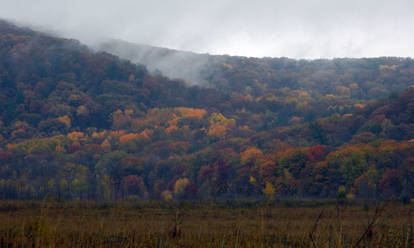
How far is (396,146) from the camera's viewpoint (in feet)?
282

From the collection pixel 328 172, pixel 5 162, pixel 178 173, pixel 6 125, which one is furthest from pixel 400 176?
pixel 6 125

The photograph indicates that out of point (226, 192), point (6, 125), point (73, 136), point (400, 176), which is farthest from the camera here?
point (6, 125)

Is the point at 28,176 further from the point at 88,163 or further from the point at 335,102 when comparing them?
the point at 335,102

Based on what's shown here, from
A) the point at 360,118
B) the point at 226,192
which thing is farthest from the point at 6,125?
the point at 360,118

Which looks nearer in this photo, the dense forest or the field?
the field

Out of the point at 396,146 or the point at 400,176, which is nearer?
the point at 400,176

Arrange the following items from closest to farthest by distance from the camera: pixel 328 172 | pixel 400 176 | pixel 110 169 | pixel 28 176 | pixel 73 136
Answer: pixel 400 176, pixel 328 172, pixel 28 176, pixel 110 169, pixel 73 136

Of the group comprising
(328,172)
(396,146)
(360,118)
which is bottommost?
(328,172)

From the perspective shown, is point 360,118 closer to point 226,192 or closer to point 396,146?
point 396,146

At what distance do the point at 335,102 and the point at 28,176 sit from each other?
135 meters

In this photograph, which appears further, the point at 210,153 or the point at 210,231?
the point at 210,153

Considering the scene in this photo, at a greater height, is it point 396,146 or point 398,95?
point 398,95

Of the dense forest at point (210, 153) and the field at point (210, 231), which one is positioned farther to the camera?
the dense forest at point (210, 153)

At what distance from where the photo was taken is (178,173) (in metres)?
113
